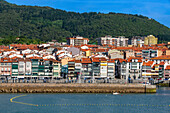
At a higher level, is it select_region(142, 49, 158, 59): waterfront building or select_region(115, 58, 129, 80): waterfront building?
select_region(142, 49, 158, 59): waterfront building

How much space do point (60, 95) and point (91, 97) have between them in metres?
5.09

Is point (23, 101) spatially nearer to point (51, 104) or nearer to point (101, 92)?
point (51, 104)

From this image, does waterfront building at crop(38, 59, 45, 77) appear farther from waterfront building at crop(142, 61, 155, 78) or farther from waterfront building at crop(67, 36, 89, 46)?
waterfront building at crop(67, 36, 89, 46)

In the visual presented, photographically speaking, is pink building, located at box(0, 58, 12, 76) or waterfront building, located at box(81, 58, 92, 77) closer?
pink building, located at box(0, 58, 12, 76)

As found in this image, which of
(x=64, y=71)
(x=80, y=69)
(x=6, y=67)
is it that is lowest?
(x=64, y=71)

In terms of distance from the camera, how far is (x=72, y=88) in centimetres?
6906

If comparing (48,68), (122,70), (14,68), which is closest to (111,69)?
(122,70)

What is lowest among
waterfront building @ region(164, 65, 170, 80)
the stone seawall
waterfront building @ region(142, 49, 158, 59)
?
the stone seawall

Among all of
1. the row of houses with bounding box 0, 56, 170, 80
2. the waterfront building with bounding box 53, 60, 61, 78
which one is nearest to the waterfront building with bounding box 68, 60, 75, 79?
the row of houses with bounding box 0, 56, 170, 80

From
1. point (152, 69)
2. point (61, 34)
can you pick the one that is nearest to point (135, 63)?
point (152, 69)

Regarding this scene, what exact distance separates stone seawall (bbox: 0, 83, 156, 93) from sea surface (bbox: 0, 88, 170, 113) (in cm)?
269

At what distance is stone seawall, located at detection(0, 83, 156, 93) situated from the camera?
224 feet

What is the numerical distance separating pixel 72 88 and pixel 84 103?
1323cm

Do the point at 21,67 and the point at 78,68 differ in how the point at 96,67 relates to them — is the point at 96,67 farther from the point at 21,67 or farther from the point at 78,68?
the point at 21,67
